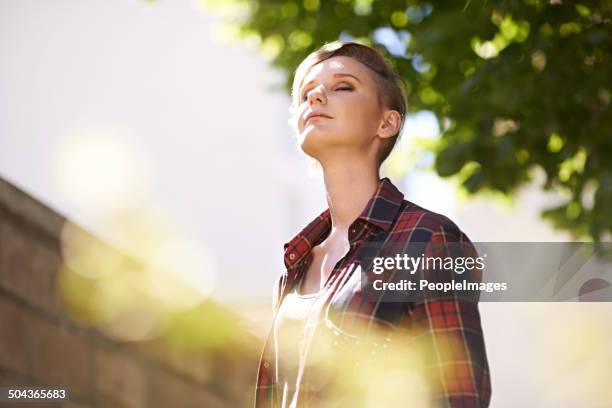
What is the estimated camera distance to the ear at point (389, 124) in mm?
3139

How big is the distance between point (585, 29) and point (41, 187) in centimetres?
1957

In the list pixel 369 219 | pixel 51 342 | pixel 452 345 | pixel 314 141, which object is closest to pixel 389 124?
pixel 314 141

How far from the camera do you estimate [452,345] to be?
2512 millimetres

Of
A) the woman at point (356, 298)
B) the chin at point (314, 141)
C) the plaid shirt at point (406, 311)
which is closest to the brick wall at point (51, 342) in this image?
the woman at point (356, 298)

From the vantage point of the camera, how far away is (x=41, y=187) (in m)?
23.6

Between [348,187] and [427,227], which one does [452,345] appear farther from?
[348,187]

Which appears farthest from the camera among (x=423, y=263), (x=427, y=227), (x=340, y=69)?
(x=340, y=69)

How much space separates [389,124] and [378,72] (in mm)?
196

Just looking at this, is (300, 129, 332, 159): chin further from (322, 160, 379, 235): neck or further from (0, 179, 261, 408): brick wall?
(0, 179, 261, 408): brick wall

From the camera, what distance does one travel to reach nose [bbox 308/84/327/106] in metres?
3.06

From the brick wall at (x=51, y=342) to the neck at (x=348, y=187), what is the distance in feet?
7.36

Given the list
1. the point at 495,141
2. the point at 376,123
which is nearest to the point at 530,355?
the point at 495,141

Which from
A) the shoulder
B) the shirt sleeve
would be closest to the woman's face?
the shoulder

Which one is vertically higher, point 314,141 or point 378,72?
point 378,72
